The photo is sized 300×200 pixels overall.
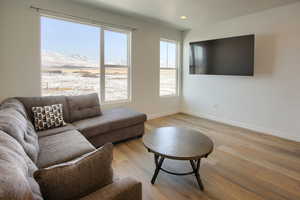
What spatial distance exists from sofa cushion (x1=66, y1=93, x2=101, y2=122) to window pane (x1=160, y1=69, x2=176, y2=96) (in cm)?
225

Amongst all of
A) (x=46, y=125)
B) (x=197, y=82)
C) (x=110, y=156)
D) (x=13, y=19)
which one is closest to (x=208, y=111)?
(x=197, y=82)

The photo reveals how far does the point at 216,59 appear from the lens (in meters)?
4.18

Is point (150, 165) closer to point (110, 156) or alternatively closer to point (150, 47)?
point (110, 156)

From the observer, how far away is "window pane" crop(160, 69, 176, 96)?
498cm

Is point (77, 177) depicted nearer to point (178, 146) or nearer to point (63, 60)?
point (178, 146)

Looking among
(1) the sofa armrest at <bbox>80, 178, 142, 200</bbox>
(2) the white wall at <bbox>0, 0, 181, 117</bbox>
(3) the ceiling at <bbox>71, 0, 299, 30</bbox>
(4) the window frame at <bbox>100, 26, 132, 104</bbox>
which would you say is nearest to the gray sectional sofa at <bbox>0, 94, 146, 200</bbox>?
(1) the sofa armrest at <bbox>80, 178, 142, 200</bbox>

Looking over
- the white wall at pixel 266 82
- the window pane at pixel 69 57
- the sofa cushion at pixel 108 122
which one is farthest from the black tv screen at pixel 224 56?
the window pane at pixel 69 57

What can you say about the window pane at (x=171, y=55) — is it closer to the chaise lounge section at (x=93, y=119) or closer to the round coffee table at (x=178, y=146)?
the chaise lounge section at (x=93, y=119)

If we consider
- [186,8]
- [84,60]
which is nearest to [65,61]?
[84,60]

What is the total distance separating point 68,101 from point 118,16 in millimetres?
2164

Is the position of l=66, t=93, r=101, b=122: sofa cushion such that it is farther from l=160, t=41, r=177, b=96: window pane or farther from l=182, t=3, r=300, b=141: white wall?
l=182, t=3, r=300, b=141: white wall

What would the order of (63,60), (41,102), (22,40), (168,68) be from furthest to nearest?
(168,68), (63,60), (22,40), (41,102)

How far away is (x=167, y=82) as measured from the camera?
5.15 metres

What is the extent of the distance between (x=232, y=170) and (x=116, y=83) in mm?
2860
